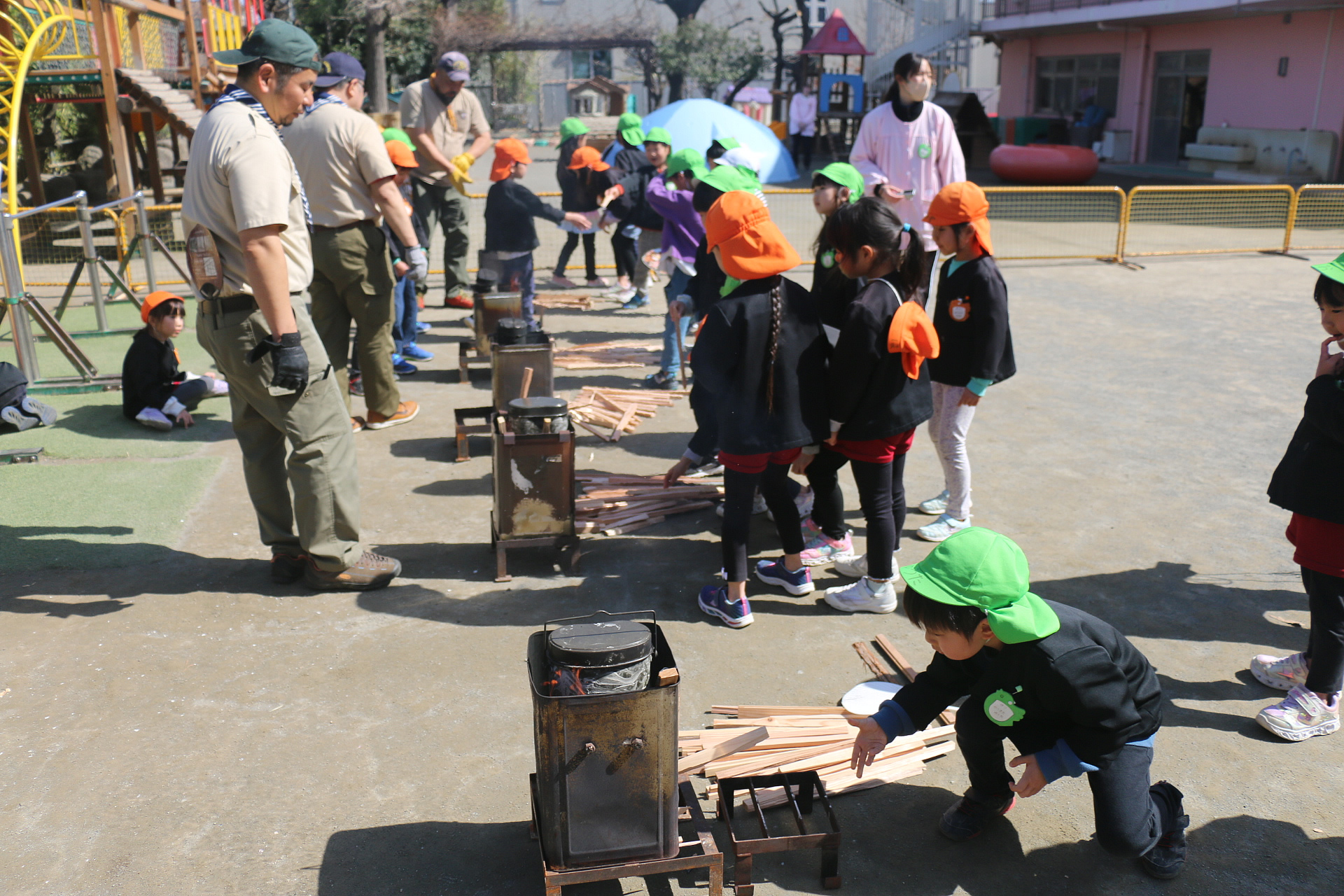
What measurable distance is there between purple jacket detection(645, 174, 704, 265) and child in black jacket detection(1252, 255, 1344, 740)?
15.9 feet

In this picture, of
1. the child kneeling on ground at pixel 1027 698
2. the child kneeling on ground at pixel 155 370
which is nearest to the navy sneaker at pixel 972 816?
the child kneeling on ground at pixel 1027 698

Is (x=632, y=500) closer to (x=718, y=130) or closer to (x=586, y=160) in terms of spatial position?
(x=586, y=160)

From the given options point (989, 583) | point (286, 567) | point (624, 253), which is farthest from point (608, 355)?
point (989, 583)

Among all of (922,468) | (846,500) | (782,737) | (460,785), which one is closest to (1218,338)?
(922,468)

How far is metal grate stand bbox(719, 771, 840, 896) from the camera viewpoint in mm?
3066

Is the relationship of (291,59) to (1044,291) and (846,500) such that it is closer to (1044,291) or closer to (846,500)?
(846,500)

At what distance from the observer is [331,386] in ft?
15.9

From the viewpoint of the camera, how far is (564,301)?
11836 millimetres

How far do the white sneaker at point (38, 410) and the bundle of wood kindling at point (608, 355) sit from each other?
3836 mm

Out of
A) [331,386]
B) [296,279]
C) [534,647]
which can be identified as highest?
A: [296,279]

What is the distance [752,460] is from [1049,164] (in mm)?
22993

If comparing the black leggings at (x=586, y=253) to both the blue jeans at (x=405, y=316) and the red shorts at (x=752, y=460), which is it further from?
the red shorts at (x=752, y=460)

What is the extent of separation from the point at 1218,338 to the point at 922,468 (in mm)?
5021

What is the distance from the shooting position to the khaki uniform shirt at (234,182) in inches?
169
